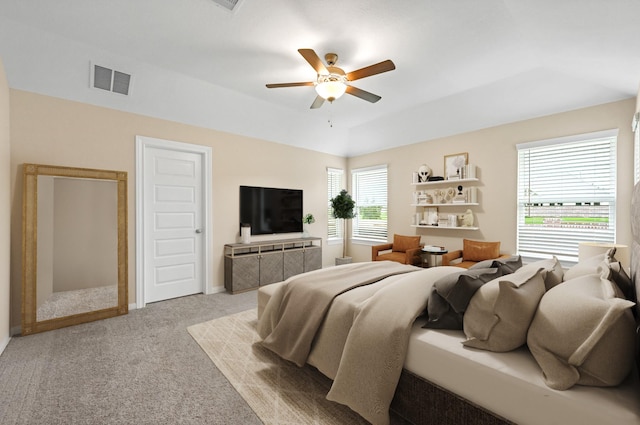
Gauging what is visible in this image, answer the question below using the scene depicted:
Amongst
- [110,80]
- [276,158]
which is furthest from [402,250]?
[110,80]

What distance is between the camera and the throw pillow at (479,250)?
420 cm

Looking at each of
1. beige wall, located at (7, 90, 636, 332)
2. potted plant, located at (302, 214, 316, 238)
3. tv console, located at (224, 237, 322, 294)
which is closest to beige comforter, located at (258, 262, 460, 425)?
tv console, located at (224, 237, 322, 294)

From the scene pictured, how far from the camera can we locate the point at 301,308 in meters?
2.26

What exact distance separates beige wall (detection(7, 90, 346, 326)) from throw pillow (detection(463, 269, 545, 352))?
13.1 ft

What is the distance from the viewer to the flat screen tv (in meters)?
5.02

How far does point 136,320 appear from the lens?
3.42 meters

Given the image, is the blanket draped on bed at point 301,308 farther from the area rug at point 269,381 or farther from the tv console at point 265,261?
the tv console at point 265,261

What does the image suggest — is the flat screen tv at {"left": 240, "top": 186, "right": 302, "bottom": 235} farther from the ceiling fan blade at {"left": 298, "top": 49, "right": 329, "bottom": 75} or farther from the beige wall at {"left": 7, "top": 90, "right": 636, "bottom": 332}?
the ceiling fan blade at {"left": 298, "top": 49, "right": 329, "bottom": 75}

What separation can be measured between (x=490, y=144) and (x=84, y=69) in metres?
5.44

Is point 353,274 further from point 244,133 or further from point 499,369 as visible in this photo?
point 244,133

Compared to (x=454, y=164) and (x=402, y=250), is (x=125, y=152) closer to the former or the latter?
(x=402, y=250)

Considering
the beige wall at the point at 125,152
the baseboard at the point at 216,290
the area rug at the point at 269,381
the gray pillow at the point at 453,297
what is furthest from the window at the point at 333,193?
the gray pillow at the point at 453,297

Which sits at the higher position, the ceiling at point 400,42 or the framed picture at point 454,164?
the ceiling at point 400,42

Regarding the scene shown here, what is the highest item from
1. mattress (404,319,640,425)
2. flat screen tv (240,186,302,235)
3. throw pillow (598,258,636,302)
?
flat screen tv (240,186,302,235)
